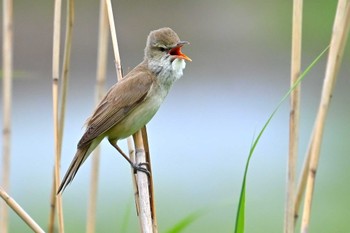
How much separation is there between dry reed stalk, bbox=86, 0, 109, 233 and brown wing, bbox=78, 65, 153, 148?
0.20 ft

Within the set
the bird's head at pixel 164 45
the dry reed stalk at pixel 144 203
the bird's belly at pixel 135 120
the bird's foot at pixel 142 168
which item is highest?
the bird's head at pixel 164 45

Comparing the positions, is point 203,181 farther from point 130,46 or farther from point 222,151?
point 130,46

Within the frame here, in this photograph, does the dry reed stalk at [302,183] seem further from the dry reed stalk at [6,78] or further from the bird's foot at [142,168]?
the dry reed stalk at [6,78]

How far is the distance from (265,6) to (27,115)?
11.7ft

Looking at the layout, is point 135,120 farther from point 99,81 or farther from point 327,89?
point 327,89

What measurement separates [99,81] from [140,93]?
0.17 meters

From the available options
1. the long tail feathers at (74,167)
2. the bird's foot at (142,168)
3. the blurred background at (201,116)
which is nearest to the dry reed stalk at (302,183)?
the bird's foot at (142,168)

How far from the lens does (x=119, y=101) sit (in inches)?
150

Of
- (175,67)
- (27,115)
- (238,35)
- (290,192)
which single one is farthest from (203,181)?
(290,192)

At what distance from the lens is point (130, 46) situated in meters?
9.51

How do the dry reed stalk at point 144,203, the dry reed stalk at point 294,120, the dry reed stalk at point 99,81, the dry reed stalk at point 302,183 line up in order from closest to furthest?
the dry reed stalk at point 144,203, the dry reed stalk at point 294,120, the dry reed stalk at point 302,183, the dry reed stalk at point 99,81

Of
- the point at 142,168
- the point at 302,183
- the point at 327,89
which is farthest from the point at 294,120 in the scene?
the point at 142,168

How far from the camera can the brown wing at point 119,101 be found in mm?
3756

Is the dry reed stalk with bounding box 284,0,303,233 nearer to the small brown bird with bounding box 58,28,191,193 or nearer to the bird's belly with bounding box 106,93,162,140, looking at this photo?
the small brown bird with bounding box 58,28,191,193
